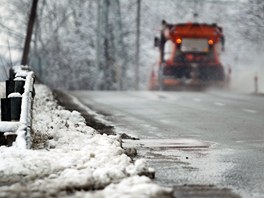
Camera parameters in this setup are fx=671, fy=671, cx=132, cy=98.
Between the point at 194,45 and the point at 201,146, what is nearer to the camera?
the point at 201,146

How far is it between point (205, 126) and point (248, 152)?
13.2 feet

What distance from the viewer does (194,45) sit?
31547mm

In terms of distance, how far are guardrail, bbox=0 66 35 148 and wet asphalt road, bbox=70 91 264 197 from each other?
1526 millimetres

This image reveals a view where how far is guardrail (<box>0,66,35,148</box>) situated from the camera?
7.58m

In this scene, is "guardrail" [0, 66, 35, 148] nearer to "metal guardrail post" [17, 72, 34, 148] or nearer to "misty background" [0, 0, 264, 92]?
"metal guardrail post" [17, 72, 34, 148]

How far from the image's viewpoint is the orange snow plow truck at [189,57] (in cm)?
3086

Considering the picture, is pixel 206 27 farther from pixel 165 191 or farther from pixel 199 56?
pixel 165 191

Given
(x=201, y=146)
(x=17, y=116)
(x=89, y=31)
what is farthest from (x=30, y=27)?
(x=17, y=116)

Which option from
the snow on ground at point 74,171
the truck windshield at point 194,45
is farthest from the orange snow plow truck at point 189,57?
the snow on ground at point 74,171

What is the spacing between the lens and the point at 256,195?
601cm

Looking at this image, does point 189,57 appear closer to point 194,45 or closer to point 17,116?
point 194,45

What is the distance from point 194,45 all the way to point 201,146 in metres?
22.2

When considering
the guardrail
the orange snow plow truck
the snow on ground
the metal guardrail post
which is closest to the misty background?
the orange snow plow truck

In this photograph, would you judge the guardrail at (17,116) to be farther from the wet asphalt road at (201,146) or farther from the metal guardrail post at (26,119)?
the wet asphalt road at (201,146)
